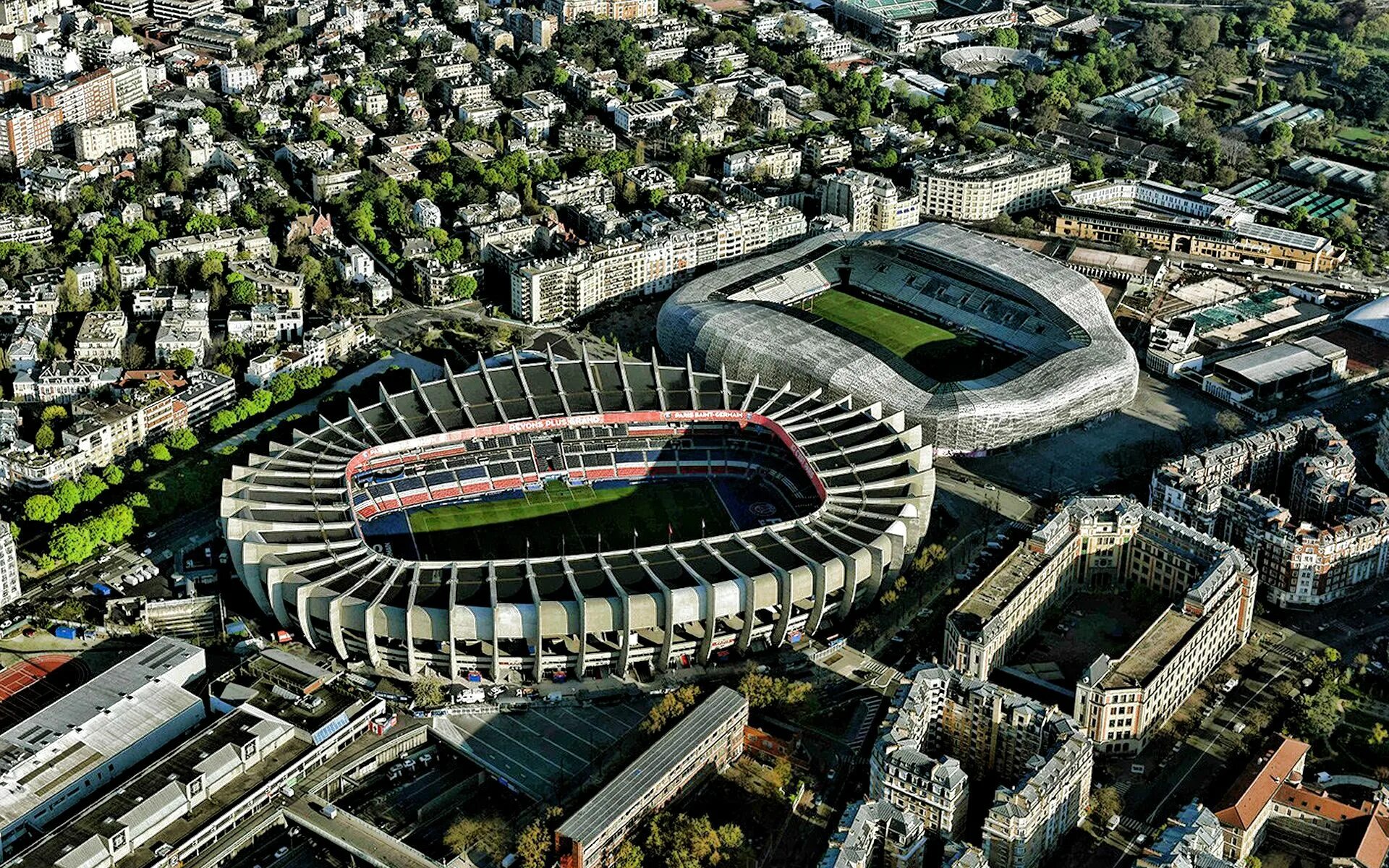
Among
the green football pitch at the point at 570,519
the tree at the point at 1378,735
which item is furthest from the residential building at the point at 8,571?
the tree at the point at 1378,735

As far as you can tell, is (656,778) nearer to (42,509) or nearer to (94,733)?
(94,733)

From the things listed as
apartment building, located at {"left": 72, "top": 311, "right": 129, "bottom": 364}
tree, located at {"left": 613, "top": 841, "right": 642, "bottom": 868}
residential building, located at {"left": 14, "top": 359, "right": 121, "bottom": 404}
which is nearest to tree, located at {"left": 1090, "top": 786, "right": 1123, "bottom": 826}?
tree, located at {"left": 613, "top": 841, "right": 642, "bottom": 868}

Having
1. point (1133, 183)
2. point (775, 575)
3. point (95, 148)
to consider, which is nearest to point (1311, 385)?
point (1133, 183)

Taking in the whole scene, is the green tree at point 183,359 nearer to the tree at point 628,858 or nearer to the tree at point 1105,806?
the tree at point 628,858

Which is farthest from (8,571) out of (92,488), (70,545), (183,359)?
(183,359)

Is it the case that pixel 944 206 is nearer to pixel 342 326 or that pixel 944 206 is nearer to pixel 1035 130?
pixel 1035 130

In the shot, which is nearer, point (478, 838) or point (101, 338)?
point (478, 838)

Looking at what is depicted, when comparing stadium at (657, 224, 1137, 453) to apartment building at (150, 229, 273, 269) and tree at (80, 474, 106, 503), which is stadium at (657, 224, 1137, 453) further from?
tree at (80, 474, 106, 503)

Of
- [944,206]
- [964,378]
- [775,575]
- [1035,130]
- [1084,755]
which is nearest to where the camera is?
[1084,755]
